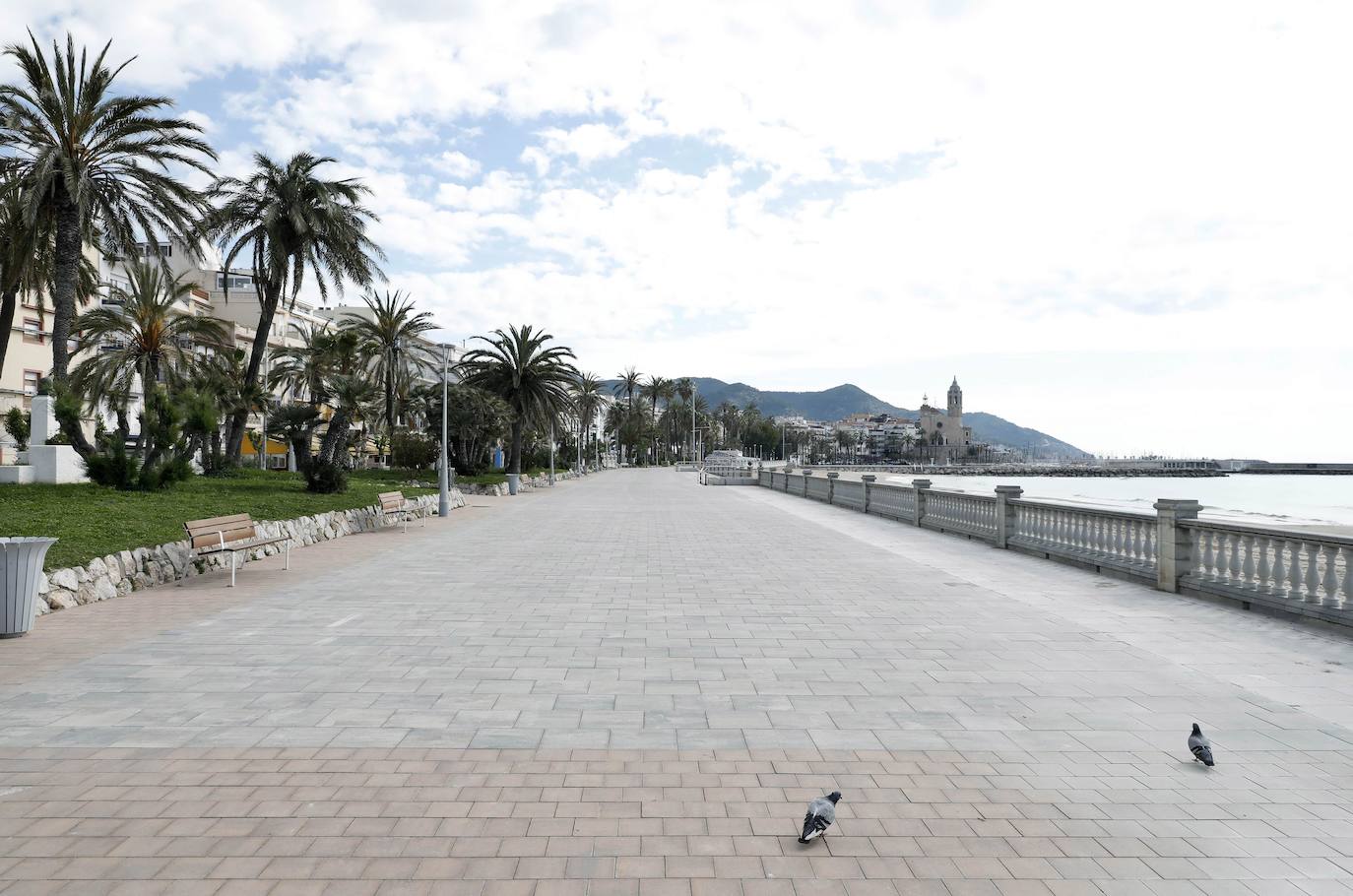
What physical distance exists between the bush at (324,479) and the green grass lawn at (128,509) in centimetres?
34

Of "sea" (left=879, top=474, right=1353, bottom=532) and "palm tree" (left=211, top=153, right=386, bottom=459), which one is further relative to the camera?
"palm tree" (left=211, top=153, right=386, bottom=459)

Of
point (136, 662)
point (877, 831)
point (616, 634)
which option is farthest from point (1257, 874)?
point (136, 662)

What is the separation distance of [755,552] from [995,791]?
1102cm

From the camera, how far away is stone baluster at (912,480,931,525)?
20541 mm

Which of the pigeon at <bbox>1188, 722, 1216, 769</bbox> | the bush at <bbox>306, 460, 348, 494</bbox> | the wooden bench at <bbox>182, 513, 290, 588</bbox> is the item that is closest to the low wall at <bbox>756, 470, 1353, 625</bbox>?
the pigeon at <bbox>1188, 722, 1216, 769</bbox>

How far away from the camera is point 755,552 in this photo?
605 inches

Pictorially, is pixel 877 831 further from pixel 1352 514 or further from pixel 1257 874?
pixel 1352 514

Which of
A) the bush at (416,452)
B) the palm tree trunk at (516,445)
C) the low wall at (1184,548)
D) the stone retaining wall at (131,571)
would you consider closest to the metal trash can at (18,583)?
the stone retaining wall at (131,571)

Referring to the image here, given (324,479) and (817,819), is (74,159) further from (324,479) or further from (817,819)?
(817,819)

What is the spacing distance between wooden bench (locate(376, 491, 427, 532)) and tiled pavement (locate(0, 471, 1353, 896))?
955cm

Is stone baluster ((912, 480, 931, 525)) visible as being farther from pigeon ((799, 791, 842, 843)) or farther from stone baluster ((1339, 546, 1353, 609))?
pigeon ((799, 791, 842, 843))

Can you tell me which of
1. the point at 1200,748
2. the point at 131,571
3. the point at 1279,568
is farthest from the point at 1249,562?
the point at 131,571

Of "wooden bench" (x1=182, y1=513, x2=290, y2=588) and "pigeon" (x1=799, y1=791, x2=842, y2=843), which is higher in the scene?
"wooden bench" (x1=182, y1=513, x2=290, y2=588)

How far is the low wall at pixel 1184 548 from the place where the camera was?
844 centimetres
